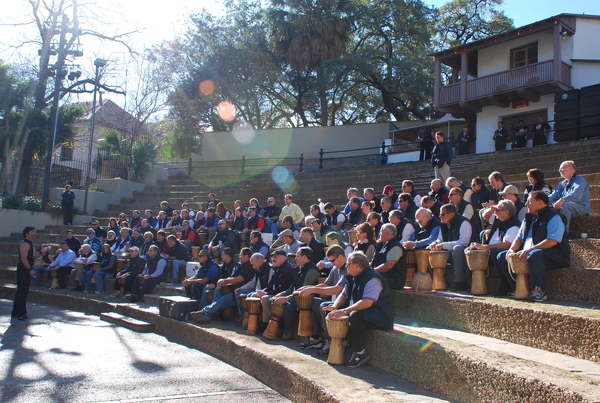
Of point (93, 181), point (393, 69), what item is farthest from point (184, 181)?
point (393, 69)

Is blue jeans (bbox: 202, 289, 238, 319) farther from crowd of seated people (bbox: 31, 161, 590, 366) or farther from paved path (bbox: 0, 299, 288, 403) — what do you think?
paved path (bbox: 0, 299, 288, 403)

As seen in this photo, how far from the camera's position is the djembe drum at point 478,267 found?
20.4 feet

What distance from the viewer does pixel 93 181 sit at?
76.6 ft

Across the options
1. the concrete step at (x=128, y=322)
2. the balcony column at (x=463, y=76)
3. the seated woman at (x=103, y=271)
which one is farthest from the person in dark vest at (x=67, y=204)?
the balcony column at (x=463, y=76)

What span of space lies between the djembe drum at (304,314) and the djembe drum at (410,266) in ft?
4.61

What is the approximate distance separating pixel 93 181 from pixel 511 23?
76.5 feet

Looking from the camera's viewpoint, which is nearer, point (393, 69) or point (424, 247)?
point (424, 247)

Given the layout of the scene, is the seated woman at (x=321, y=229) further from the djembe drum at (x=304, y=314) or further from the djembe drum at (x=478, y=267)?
the djembe drum at (x=478, y=267)

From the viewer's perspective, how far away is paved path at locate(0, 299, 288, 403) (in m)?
5.48

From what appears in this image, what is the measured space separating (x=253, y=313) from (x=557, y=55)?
52.7ft

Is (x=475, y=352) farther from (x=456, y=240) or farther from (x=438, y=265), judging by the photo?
(x=456, y=240)

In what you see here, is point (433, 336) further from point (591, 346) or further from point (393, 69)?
point (393, 69)

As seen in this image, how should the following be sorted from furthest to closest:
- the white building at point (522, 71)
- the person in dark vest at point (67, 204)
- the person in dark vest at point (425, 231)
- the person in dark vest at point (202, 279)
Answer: the white building at point (522, 71)
the person in dark vest at point (67, 204)
the person in dark vest at point (202, 279)
the person in dark vest at point (425, 231)

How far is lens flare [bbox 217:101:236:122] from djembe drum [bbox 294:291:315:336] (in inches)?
1043
